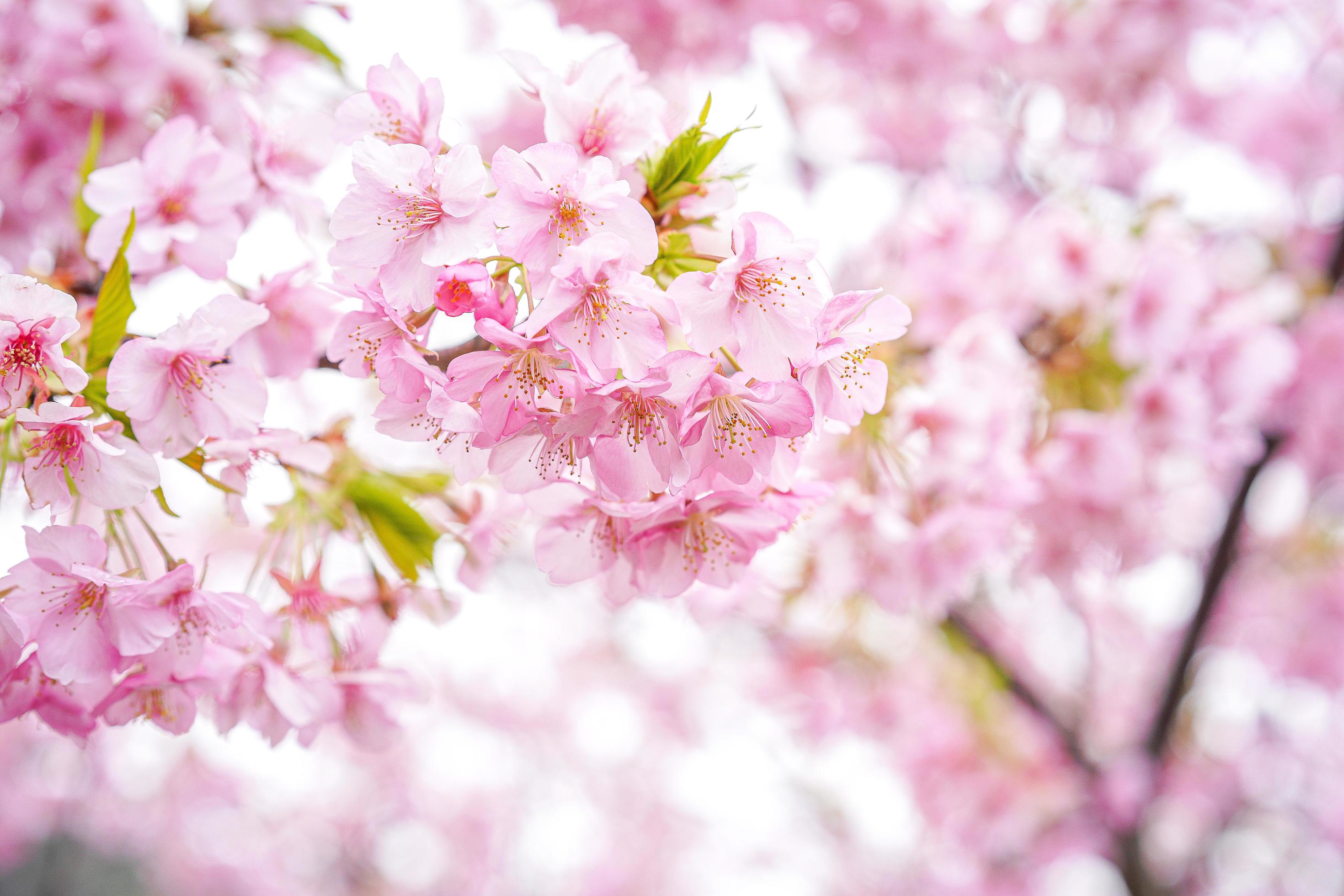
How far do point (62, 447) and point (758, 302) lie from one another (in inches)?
33.8

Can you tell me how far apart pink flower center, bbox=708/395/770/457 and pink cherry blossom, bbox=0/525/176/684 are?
0.75m

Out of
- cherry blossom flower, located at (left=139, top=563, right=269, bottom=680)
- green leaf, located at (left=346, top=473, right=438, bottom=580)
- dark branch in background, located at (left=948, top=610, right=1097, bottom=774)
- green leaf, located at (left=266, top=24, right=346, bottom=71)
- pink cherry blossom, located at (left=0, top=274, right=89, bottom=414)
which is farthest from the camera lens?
dark branch in background, located at (left=948, top=610, right=1097, bottom=774)

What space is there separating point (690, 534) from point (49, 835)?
31.9 ft

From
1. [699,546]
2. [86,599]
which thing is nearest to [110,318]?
[86,599]

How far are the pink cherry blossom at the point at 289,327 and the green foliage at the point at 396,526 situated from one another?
0.77 feet

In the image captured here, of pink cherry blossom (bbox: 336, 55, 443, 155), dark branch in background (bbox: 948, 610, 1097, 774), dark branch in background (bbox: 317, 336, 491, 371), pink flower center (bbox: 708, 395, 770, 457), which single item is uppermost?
pink cherry blossom (bbox: 336, 55, 443, 155)

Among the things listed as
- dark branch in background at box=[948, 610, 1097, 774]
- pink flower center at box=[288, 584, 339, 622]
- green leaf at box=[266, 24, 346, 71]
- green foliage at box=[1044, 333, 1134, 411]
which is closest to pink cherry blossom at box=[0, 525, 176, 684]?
pink flower center at box=[288, 584, 339, 622]

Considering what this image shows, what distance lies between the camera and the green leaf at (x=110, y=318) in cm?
109

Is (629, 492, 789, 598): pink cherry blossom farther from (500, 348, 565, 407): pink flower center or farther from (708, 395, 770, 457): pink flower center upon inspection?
(500, 348, 565, 407): pink flower center

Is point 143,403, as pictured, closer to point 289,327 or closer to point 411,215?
point 289,327

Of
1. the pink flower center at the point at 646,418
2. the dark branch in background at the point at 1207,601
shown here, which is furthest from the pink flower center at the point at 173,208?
the dark branch in background at the point at 1207,601

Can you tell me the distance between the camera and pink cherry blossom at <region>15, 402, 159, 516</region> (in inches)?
38.5

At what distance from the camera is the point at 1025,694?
3270mm

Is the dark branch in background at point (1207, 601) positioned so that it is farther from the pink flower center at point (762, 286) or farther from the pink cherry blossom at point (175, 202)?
the pink cherry blossom at point (175, 202)
